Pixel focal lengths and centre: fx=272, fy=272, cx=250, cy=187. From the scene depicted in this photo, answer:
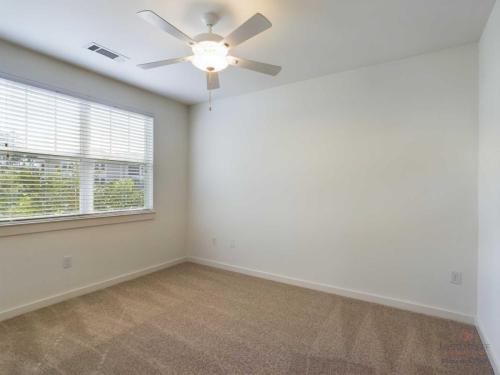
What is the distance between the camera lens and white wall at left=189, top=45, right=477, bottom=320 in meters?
2.49

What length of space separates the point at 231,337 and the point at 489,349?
75.1 inches

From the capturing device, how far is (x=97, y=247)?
320cm

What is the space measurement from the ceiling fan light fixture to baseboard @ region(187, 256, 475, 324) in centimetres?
259

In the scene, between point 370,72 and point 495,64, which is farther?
point 370,72

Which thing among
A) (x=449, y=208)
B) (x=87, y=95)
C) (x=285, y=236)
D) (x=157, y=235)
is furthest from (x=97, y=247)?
(x=449, y=208)

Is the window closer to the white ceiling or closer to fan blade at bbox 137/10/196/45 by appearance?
the white ceiling

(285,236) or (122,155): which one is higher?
(122,155)

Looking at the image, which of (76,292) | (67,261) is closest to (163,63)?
(67,261)

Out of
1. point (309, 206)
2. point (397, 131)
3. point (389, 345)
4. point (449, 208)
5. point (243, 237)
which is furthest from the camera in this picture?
point (243, 237)

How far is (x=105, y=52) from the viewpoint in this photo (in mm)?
2619

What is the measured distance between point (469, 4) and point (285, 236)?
8.85 feet

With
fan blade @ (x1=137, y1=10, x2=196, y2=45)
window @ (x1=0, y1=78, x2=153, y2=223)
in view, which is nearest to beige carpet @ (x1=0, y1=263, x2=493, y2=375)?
window @ (x1=0, y1=78, x2=153, y2=223)

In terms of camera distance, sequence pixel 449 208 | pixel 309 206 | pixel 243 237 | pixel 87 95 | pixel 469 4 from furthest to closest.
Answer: pixel 243 237 < pixel 309 206 < pixel 87 95 < pixel 449 208 < pixel 469 4

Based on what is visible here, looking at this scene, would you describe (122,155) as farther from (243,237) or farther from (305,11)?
(305,11)
